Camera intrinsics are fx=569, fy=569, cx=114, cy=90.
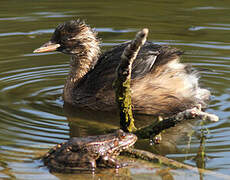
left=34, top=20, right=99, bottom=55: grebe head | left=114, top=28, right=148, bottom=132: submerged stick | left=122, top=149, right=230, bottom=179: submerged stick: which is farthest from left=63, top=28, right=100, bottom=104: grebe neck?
left=122, top=149, right=230, bottom=179: submerged stick

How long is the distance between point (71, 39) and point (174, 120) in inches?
126

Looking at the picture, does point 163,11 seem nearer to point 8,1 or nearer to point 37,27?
point 37,27

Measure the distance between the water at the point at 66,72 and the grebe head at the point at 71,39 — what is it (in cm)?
67

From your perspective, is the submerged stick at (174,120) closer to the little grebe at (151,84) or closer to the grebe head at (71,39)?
the little grebe at (151,84)

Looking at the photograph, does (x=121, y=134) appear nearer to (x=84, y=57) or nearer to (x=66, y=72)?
(x=84, y=57)

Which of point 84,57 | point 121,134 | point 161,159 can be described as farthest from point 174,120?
point 84,57

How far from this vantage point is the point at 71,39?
834cm

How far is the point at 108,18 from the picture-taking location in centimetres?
1167

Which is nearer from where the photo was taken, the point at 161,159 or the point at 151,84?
the point at 161,159

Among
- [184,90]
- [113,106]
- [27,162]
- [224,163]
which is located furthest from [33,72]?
[224,163]

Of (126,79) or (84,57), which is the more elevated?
(126,79)

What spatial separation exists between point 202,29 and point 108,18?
2.02 metres

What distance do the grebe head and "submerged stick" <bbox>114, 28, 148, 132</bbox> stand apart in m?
2.46

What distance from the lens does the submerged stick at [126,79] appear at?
5.23 meters
